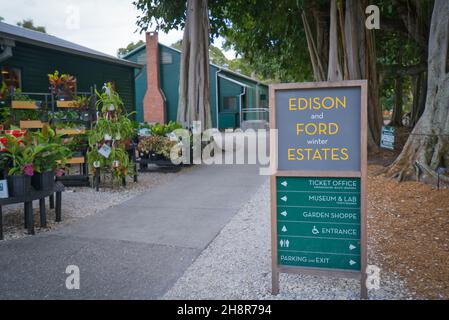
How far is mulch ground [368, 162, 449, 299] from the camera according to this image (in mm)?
3756

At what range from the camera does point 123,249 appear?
188 inches

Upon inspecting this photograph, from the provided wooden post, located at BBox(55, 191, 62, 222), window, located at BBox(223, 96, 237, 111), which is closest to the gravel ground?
wooden post, located at BBox(55, 191, 62, 222)

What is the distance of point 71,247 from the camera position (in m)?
4.87

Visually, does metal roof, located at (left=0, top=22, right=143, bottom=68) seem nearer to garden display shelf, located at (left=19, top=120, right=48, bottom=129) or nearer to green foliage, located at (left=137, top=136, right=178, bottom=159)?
garden display shelf, located at (left=19, top=120, right=48, bottom=129)

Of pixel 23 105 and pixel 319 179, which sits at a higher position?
pixel 23 105

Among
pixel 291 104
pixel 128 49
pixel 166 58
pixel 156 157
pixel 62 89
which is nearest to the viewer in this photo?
pixel 291 104

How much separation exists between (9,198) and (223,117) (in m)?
24.8

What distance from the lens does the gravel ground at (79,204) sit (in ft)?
18.9

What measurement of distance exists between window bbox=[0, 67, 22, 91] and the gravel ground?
16.0 ft

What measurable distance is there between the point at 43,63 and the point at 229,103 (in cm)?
1791

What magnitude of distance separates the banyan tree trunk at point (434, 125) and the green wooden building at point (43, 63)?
9.32m

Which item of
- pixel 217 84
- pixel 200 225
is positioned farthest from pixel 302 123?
pixel 217 84

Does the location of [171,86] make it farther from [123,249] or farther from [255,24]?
[123,249]

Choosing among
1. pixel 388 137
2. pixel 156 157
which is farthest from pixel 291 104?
pixel 156 157
